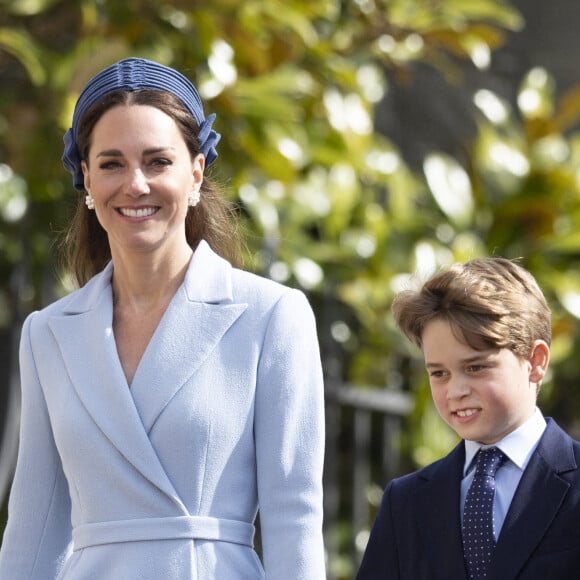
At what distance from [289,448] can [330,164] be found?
9.97 feet

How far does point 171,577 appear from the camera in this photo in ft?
7.54

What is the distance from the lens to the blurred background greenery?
4.76 m

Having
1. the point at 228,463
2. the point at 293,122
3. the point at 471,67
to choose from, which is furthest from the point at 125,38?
the point at 228,463

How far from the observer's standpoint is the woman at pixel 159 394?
2.32 m

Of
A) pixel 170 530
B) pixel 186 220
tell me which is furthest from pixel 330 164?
pixel 170 530

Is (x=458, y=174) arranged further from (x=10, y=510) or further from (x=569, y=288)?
(x=10, y=510)

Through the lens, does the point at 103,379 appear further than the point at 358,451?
No

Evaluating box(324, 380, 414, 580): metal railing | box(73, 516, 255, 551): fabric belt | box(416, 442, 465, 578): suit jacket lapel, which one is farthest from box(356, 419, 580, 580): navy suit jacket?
box(324, 380, 414, 580): metal railing

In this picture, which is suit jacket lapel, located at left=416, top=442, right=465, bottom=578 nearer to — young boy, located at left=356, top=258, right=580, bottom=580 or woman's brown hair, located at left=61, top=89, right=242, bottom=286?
young boy, located at left=356, top=258, right=580, bottom=580

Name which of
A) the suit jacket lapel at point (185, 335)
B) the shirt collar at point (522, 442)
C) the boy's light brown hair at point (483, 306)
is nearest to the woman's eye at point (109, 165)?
the suit jacket lapel at point (185, 335)

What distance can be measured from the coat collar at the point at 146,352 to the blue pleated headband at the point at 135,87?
0.73ft

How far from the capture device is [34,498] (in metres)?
2.50

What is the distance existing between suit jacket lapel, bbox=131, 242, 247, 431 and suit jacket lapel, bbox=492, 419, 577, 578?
1.85 ft

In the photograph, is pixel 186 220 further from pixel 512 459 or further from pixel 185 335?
pixel 512 459
